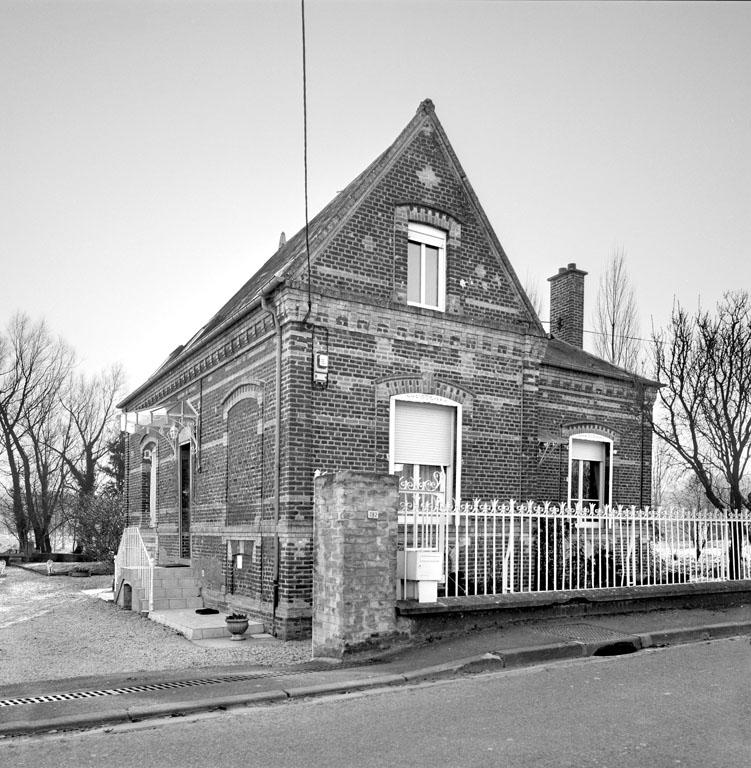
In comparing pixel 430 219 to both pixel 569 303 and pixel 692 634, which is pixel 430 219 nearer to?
pixel 692 634

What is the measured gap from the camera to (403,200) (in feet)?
44.4

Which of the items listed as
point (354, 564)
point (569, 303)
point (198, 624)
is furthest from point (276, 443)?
point (569, 303)

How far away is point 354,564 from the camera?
30.2ft

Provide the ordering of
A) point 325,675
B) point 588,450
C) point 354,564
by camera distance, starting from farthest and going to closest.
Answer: point 588,450 → point 354,564 → point 325,675

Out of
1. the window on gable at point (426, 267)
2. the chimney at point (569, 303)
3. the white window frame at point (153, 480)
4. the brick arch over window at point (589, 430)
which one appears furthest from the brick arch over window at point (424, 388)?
the white window frame at point (153, 480)

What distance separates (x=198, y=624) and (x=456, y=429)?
206 inches

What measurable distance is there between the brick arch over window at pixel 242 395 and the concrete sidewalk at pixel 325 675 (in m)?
5.25

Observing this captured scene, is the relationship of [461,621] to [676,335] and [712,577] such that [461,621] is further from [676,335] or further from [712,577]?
[676,335]

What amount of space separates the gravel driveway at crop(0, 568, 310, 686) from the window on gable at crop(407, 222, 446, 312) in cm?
591

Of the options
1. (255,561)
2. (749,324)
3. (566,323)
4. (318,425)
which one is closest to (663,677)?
(318,425)

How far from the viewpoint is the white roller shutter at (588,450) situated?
667 inches

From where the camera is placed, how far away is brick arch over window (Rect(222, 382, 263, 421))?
43.6ft

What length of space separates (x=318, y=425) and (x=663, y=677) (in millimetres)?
6189

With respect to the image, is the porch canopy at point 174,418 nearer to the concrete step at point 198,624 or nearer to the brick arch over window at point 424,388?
the concrete step at point 198,624
